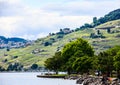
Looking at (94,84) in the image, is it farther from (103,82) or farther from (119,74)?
(119,74)

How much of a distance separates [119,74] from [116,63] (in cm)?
650

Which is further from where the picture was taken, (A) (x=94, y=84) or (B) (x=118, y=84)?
(A) (x=94, y=84)

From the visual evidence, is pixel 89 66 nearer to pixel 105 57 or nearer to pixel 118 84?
pixel 105 57

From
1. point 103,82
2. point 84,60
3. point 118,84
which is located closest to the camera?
point 118,84

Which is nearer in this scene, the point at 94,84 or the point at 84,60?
the point at 94,84

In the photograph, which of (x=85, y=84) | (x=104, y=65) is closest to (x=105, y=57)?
(x=104, y=65)

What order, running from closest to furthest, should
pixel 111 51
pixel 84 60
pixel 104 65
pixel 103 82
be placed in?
pixel 103 82 → pixel 104 65 → pixel 111 51 → pixel 84 60

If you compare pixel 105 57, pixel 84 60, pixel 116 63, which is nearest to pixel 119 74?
pixel 116 63

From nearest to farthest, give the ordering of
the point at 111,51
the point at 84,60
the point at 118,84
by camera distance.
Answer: the point at 118,84 < the point at 111,51 < the point at 84,60

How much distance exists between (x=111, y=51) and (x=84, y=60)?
2471 centimetres

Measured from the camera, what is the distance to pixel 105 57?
→ 16288cm

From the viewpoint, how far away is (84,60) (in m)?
194

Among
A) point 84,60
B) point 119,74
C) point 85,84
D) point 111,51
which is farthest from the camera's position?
point 84,60

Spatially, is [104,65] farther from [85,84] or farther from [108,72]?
[85,84]
